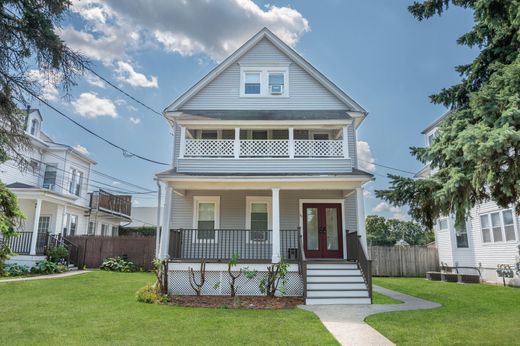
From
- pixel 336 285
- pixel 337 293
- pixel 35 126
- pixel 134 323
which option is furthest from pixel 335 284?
pixel 35 126

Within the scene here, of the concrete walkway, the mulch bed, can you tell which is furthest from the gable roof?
the concrete walkway

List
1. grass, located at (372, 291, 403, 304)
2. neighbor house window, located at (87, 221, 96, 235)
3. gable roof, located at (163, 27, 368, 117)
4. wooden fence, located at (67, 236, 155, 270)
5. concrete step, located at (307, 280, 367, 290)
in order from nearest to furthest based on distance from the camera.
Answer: grass, located at (372, 291, 403, 304) < concrete step, located at (307, 280, 367, 290) < gable roof, located at (163, 27, 368, 117) < wooden fence, located at (67, 236, 155, 270) < neighbor house window, located at (87, 221, 96, 235)

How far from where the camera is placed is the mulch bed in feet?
31.4

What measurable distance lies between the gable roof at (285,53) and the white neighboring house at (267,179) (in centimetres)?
4

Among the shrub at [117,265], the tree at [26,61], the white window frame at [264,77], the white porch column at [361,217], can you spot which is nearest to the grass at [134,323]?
the tree at [26,61]

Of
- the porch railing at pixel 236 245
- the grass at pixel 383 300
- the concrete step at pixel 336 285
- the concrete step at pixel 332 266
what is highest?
the porch railing at pixel 236 245

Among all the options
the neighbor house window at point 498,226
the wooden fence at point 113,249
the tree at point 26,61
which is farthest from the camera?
the wooden fence at point 113,249

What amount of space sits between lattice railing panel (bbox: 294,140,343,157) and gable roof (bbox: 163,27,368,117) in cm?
226

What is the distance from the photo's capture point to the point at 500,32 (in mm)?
6883

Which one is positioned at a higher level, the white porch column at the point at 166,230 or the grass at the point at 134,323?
the white porch column at the point at 166,230

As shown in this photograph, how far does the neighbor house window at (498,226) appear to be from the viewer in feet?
49.3

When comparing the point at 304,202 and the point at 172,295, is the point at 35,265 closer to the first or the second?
the point at 172,295

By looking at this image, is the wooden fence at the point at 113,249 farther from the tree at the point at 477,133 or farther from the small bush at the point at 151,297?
the tree at the point at 477,133

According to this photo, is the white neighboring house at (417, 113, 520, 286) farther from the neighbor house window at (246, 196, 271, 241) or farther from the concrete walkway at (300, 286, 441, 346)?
the neighbor house window at (246, 196, 271, 241)
